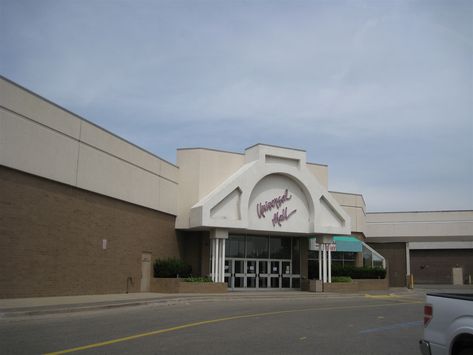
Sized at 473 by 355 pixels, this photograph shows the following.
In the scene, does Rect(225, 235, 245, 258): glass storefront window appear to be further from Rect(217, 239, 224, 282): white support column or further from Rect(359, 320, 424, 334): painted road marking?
Rect(359, 320, 424, 334): painted road marking

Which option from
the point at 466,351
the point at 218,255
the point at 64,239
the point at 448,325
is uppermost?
the point at 64,239

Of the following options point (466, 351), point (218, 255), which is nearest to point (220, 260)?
point (218, 255)

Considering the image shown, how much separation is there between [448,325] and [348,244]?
117ft

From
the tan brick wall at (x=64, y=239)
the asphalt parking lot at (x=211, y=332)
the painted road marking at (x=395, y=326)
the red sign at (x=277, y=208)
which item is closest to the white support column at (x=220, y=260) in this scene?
the red sign at (x=277, y=208)

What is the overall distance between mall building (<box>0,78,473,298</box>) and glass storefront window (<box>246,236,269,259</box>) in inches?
2.8

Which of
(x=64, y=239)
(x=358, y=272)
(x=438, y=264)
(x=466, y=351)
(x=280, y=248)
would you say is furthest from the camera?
(x=438, y=264)

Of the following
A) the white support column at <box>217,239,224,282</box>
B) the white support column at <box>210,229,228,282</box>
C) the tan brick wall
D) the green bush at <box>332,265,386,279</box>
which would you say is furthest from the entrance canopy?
the green bush at <box>332,265,386,279</box>

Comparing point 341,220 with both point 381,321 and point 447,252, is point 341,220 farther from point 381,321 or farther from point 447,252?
point 447,252

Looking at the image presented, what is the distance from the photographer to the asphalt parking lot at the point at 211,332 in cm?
1074

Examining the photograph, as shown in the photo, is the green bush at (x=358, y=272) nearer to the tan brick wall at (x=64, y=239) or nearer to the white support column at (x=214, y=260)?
the white support column at (x=214, y=260)

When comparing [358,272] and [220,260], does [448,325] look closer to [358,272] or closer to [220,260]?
[220,260]

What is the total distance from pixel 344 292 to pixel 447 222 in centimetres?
2005

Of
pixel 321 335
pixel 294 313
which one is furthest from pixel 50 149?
pixel 321 335

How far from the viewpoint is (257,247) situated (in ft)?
120
